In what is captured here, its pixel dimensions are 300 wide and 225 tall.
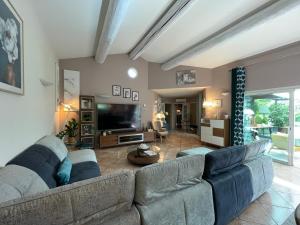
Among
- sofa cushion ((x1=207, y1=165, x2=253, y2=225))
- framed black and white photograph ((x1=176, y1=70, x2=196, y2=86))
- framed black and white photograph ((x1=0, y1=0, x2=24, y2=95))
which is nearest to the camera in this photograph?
framed black and white photograph ((x1=0, y1=0, x2=24, y2=95))

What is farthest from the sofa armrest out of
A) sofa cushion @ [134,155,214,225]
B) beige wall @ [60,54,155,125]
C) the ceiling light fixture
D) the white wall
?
the ceiling light fixture

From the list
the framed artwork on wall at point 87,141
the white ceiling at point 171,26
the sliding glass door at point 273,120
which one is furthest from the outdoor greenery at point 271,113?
the framed artwork on wall at point 87,141

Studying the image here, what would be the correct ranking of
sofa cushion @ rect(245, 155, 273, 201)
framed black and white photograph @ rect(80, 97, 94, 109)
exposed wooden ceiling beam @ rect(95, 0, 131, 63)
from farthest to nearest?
1. framed black and white photograph @ rect(80, 97, 94, 109)
2. exposed wooden ceiling beam @ rect(95, 0, 131, 63)
3. sofa cushion @ rect(245, 155, 273, 201)

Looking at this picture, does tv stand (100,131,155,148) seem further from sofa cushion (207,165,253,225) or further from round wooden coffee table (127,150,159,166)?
sofa cushion (207,165,253,225)

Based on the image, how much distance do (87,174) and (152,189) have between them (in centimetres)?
120

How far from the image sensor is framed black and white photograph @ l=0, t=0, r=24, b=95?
155 cm

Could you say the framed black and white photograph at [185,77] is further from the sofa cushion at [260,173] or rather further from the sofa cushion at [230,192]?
the sofa cushion at [230,192]

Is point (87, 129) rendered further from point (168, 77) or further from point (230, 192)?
point (230, 192)

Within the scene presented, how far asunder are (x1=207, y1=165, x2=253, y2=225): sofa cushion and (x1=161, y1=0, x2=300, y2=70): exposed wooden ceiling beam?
2565 mm

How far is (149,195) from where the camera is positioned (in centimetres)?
123

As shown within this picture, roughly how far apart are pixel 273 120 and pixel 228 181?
12.3 feet

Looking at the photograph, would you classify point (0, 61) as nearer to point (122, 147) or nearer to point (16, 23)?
point (16, 23)

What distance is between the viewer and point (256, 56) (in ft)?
15.5

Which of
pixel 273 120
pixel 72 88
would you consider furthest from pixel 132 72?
pixel 273 120
